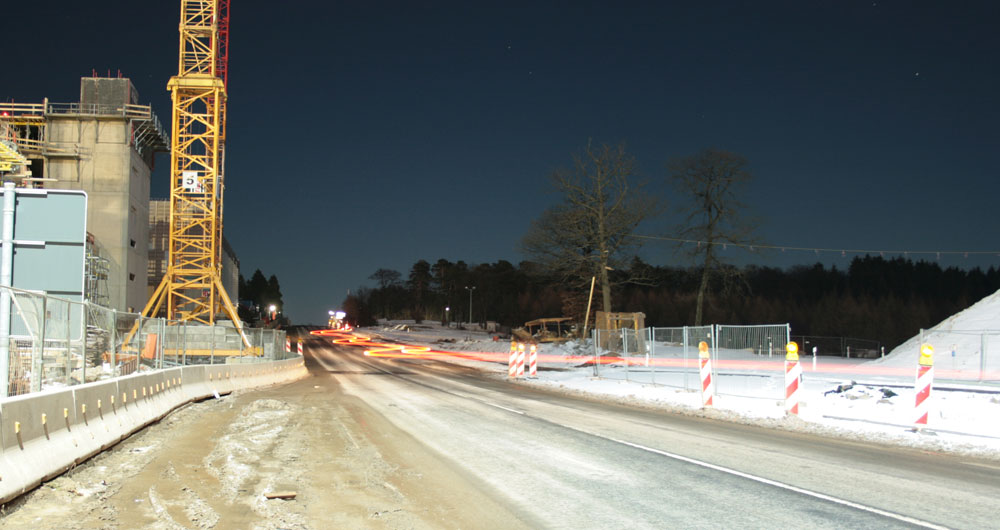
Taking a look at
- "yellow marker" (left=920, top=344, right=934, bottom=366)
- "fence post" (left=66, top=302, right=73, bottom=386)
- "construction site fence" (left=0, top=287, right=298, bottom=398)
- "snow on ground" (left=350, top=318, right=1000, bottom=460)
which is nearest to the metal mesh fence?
"snow on ground" (left=350, top=318, right=1000, bottom=460)

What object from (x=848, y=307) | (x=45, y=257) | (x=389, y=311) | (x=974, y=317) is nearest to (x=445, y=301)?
(x=389, y=311)

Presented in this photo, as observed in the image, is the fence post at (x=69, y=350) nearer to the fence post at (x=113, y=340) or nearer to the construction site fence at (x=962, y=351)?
the fence post at (x=113, y=340)

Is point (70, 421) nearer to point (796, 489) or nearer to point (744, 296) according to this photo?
point (796, 489)

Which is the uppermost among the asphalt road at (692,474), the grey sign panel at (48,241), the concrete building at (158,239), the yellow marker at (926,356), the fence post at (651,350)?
the concrete building at (158,239)

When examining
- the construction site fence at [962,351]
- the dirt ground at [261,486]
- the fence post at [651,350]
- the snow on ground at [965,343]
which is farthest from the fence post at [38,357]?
the snow on ground at [965,343]

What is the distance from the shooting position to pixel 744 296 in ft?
184

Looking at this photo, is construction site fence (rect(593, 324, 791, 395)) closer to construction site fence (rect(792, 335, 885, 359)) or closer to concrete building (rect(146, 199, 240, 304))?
construction site fence (rect(792, 335, 885, 359))

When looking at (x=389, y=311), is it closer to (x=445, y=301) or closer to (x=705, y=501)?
(x=445, y=301)

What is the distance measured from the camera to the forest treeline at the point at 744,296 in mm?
62344

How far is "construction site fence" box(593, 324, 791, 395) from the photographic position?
75.4 ft

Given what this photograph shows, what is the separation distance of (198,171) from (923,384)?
150 feet

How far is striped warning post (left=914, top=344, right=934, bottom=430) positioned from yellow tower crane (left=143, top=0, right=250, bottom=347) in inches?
1596

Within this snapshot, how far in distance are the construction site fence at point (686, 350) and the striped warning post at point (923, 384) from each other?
7.32m

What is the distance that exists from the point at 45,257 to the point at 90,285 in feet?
118
